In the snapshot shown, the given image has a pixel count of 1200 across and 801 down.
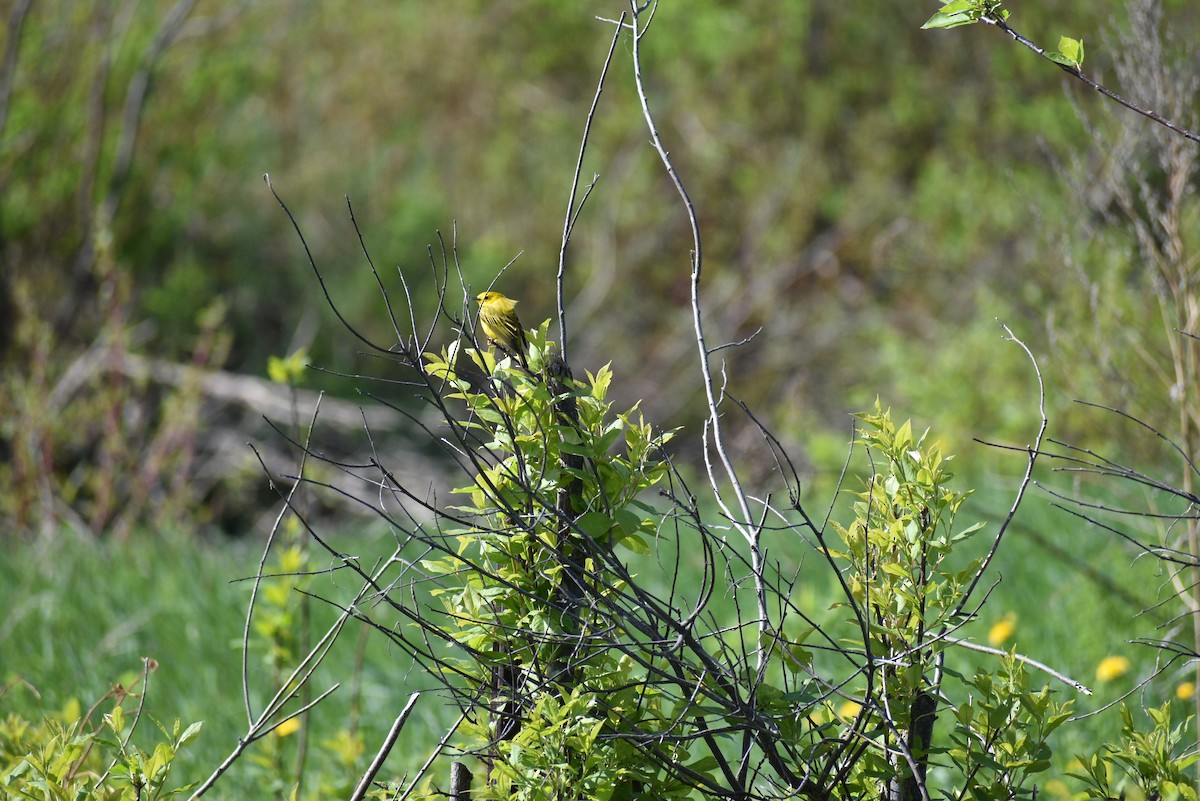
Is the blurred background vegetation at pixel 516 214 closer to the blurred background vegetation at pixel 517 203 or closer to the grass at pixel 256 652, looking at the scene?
the blurred background vegetation at pixel 517 203

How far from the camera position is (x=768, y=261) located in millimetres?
13188

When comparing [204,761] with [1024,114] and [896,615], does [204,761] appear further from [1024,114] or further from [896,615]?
[1024,114]

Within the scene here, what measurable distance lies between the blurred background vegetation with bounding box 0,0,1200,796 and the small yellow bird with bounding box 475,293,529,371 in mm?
2491

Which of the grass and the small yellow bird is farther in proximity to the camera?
the grass

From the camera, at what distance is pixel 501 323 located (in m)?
1.81

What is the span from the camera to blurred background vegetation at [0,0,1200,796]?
7105 millimetres

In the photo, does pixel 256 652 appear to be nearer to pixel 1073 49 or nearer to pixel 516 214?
pixel 1073 49

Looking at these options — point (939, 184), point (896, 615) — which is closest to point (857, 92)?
point (939, 184)

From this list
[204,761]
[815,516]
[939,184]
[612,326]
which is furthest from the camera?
[612,326]

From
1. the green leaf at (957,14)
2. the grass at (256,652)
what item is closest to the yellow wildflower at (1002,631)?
the grass at (256,652)

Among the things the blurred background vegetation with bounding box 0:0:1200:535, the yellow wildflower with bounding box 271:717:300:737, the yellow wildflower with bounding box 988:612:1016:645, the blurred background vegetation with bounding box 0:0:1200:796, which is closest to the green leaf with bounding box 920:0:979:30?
the yellow wildflower with bounding box 271:717:300:737

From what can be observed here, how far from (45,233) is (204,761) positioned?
5.85 m

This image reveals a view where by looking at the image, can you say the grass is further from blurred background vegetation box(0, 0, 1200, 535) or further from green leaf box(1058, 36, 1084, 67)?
blurred background vegetation box(0, 0, 1200, 535)

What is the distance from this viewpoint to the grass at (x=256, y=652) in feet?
9.95
